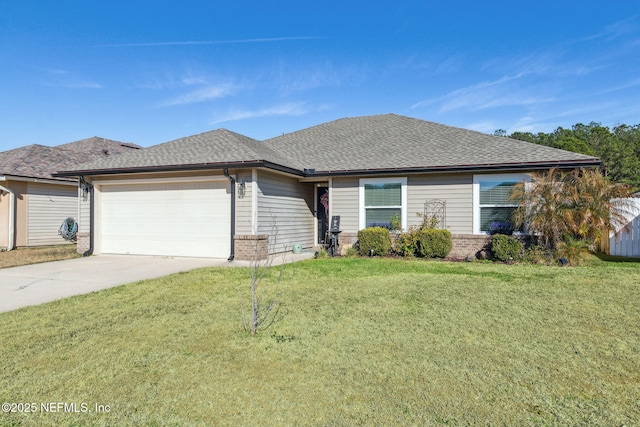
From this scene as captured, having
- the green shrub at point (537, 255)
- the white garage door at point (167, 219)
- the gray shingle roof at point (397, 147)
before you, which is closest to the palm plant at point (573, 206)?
the green shrub at point (537, 255)

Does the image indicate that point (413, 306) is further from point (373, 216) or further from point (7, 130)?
point (7, 130)

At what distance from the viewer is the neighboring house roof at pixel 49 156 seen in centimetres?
1448

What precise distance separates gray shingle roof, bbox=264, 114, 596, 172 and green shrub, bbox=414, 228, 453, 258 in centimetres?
191

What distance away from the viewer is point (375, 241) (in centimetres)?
1090

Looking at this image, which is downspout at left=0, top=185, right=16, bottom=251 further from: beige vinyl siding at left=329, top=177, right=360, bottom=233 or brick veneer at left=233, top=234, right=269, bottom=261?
beige vinyl siding at left=329, top=177, right=360, bottom=233

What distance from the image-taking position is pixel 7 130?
18.6 m

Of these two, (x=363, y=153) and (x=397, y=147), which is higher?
(x=397, y=147)

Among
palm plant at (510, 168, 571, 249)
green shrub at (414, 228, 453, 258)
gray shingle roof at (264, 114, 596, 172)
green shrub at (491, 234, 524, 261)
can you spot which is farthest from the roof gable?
palm plant at (510, 168, 571, 249)

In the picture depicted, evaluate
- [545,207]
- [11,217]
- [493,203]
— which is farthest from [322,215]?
[11,217]

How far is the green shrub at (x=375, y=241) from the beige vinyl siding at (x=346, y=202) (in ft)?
2.64

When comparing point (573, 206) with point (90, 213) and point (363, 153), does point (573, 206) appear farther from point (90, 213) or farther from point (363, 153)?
point (90, 213)

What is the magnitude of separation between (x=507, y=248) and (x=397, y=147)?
4940 mm

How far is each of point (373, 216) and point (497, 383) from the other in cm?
883

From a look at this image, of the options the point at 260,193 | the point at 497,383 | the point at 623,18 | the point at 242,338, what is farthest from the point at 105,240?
the point at 623,18
